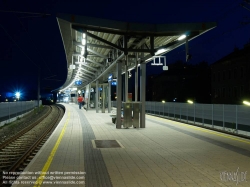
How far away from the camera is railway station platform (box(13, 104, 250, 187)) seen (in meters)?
6.07

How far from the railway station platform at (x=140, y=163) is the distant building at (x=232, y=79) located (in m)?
34.8

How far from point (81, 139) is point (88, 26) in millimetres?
4579

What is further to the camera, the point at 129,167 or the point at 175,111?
the point at 175,111

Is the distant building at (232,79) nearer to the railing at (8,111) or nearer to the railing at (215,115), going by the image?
the railing at (215,115)

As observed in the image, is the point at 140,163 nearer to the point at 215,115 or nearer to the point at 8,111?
the point at 215,115

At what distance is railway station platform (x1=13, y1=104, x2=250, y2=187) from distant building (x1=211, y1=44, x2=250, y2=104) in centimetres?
3478

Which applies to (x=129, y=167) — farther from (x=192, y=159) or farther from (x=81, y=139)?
(x=81, y=139)

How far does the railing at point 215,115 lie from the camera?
1383 centimetres

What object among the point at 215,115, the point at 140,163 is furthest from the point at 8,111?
the point at 140,163

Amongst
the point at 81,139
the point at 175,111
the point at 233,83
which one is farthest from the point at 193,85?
the point at 81,139

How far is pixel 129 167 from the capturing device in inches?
285

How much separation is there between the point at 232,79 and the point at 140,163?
42.8 meters

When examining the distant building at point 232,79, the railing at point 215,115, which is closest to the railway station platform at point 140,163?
the railing at point 215,115

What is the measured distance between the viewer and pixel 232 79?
155 feet
